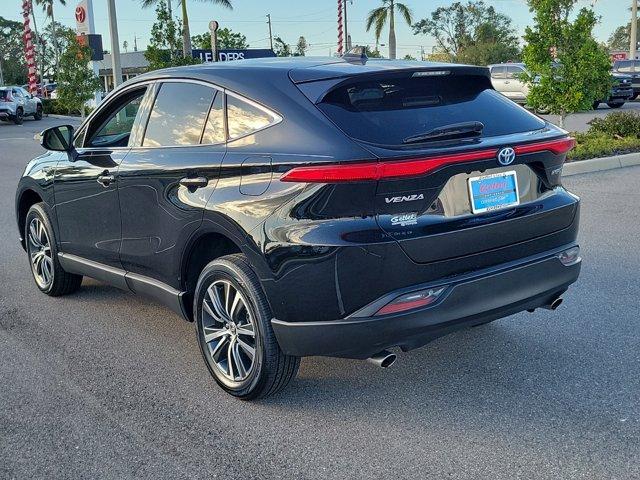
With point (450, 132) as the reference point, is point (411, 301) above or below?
below

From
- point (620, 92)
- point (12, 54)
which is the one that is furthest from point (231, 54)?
point (12, 54)

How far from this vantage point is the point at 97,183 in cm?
487

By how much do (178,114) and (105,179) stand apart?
30.1 inches

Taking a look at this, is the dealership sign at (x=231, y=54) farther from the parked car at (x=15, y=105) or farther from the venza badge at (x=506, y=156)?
the venza badge at (x=506, y=156)

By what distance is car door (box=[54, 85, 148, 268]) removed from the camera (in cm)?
477

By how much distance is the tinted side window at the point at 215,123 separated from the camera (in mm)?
3979

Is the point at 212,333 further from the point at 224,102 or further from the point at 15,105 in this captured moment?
the point at 15,105

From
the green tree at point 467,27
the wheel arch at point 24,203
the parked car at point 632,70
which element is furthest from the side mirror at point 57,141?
the green tree at point 467,27

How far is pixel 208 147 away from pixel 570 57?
35.2ft

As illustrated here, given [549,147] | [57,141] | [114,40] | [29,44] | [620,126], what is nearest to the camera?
[549,147]

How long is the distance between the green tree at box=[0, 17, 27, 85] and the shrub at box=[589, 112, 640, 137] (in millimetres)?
101217

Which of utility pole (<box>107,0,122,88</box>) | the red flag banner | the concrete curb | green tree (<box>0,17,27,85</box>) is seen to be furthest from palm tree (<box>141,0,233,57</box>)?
green tree (<box>0,17,27,85</box>)

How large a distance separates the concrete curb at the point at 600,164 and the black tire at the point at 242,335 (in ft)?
27.2

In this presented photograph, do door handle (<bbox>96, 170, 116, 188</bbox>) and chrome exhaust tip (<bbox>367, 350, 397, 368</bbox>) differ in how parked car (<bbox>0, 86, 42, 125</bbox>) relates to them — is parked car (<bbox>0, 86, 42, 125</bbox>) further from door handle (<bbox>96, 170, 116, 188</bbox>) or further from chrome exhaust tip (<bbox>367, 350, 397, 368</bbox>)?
chrome exhaust tip (<bbox>367, 350, 397, 368</bbox>)
